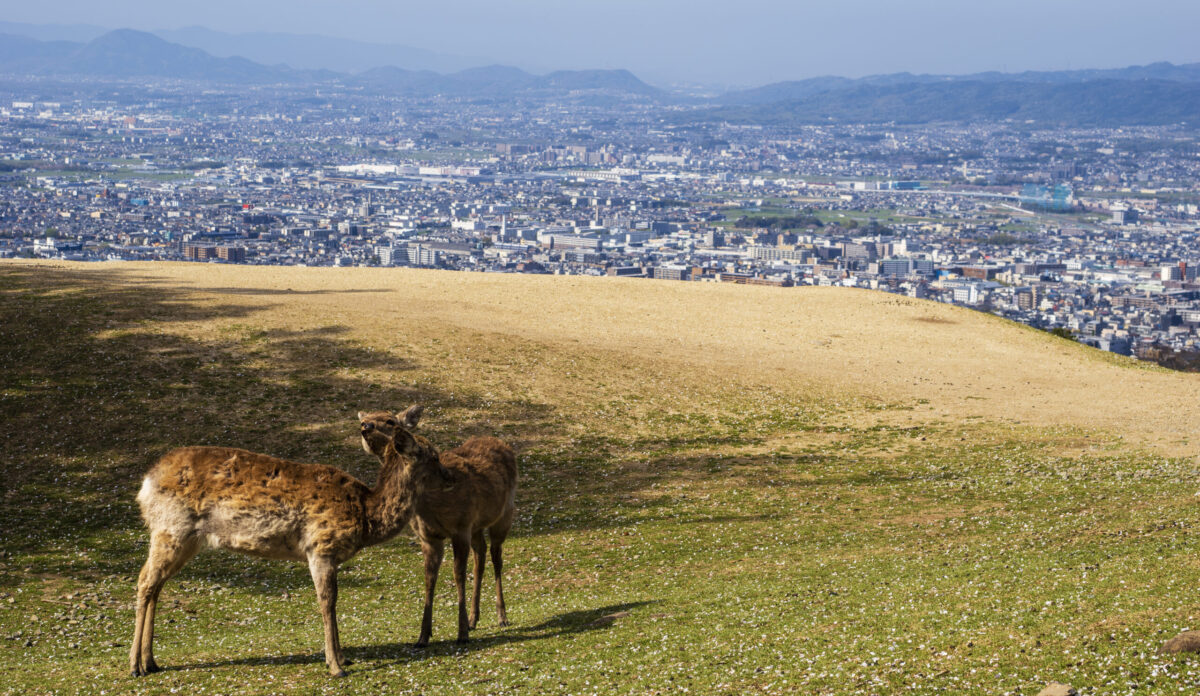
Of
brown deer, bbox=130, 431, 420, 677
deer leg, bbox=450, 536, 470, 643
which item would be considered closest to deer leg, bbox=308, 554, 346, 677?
brown deer, bbox=130, 431, 420, 677

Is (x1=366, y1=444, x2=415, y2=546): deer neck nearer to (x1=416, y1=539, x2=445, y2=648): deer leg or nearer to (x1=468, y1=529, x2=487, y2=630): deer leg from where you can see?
(x1=416, y1=539, x2=445, y2=648): deer leg

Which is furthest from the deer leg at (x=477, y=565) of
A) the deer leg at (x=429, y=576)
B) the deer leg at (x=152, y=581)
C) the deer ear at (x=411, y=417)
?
the deer leg at (x=152, y=581)

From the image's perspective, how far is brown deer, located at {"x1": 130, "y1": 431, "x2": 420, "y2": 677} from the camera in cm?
1295

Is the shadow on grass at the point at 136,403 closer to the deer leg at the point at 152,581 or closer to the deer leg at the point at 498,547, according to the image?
the deer leg at the point at 498,547

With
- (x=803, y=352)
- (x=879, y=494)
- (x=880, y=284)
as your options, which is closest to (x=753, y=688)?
(x=879, y=494)

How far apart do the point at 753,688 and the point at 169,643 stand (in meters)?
8.87

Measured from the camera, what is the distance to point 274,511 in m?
12.9

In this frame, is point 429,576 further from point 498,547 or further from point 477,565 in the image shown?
point 498,547

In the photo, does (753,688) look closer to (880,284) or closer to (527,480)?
(527,480)

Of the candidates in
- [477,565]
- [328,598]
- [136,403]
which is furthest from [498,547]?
[136,403]

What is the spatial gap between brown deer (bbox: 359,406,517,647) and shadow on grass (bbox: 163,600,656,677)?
0.27 meters

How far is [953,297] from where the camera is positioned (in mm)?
146000

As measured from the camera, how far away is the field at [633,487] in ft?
42.4

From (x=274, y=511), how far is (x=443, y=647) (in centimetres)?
299
